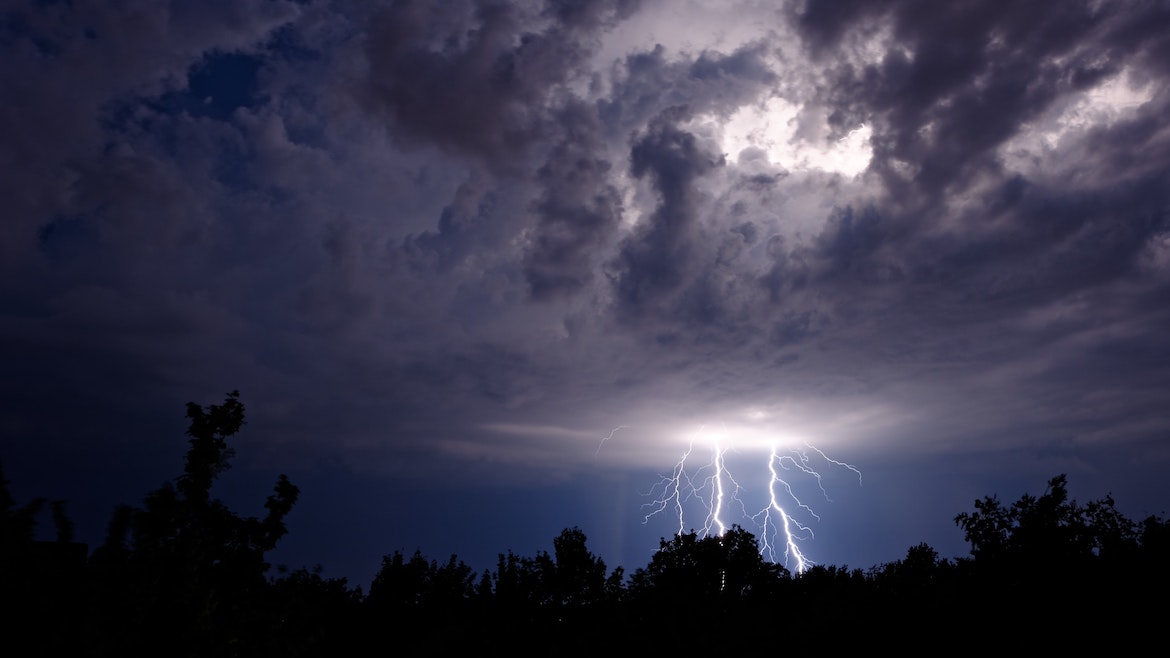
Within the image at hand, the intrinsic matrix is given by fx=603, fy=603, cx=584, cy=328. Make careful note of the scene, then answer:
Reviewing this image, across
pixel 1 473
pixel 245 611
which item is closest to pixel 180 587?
pixel 245 611

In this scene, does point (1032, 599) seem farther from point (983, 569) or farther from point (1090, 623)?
point (983, 569)

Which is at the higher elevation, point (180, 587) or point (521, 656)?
point (180, 587)

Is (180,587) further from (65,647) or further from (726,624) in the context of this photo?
(726,624)

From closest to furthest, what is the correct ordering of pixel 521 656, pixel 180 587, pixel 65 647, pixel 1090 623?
pixel 65 647, pixel 180 587, pixel 1090 623, pixel 521 656

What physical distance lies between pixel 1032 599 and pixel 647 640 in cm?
1131

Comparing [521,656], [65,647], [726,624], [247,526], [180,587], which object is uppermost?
[247,526]

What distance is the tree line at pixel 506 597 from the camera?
4.50 m

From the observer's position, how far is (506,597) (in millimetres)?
29312

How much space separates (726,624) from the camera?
840 inches

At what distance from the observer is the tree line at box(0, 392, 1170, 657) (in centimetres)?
450

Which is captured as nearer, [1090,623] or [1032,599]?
[1090,623]

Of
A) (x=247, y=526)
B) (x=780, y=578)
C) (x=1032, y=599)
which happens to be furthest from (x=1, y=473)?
(x=780, y=578)

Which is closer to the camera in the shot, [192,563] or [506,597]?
[192,563]

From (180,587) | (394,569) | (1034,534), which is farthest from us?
(394,569)
